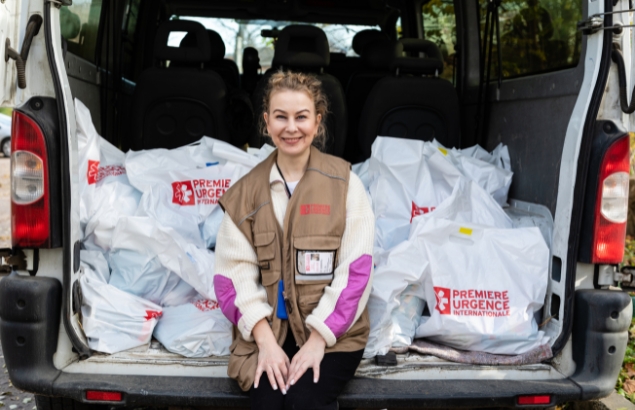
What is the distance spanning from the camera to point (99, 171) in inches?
115

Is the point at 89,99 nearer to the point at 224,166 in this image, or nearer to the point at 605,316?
the point at 224,166

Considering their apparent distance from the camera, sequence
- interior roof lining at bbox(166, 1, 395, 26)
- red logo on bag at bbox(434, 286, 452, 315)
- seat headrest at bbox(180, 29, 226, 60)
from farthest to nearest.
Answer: interior roof lining at bbox(166, 1, 395, 26) → seat headrest at bbox(180, 29, 226, 60) → red logo on bag at bbox(434, 286, 452, 315)

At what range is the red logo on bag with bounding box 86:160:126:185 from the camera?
2.74 m

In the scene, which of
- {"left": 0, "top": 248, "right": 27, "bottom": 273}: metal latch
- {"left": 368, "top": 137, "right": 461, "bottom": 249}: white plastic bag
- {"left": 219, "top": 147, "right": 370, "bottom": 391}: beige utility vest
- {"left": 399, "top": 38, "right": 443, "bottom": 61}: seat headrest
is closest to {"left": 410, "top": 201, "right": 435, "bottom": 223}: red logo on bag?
{"left": 368, "top": 137, "right": 461, "bottom": 249}: white plastic bag

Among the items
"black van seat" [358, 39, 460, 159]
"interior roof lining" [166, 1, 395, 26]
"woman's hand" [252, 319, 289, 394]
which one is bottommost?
"woman's hand" [252, 319, 289, 394]

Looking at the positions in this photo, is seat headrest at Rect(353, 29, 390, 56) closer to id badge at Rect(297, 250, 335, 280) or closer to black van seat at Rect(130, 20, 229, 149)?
black van seat at Rect(130, 20, 229, 149)

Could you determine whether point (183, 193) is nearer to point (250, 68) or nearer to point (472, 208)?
point (472, 208)

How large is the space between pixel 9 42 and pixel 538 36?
7.77ft

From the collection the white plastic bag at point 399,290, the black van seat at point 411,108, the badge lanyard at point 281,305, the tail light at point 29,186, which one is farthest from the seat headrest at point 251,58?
the badge lanyard at point 281,305

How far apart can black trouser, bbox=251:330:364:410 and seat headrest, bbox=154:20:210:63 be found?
205 cm

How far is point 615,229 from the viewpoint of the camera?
222cm

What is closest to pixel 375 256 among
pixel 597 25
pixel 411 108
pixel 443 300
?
pixel 443 300

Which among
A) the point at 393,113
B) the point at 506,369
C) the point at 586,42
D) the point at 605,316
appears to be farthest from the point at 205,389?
the point at 393,113

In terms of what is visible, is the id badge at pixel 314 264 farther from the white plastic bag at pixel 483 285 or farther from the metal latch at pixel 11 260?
the metal latch at pixel 11 260
